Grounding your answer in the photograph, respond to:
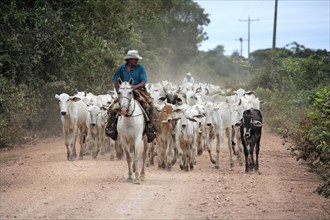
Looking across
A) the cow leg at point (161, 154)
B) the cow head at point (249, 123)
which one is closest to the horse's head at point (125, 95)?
the cow leg at point (161, 154)

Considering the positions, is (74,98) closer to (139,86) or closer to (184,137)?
(184,137)

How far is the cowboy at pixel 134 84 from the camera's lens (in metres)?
14.1

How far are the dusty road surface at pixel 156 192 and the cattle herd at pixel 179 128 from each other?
0.43 metres

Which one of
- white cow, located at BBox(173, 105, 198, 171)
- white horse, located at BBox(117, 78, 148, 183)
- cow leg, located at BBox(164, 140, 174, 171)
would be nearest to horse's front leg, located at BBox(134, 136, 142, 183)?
white horse, located at BBox(117, 78, 148, 183)

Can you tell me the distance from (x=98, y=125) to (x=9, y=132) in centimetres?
465

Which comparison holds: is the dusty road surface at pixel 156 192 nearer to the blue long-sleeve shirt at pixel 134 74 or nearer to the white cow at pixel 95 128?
the white cow at pixel 95 128

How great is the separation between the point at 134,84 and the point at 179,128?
285cm

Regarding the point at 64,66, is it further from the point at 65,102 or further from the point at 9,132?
the point at 65,102

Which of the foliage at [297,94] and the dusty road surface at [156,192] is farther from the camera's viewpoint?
the foliage at [297,94]

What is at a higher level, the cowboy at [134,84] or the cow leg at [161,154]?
the cowboy at [134,84]

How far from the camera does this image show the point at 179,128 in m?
16.7

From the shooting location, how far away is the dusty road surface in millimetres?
10338

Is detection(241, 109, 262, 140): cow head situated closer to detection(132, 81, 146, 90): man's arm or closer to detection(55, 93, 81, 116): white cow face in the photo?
detection(132, 81, 146, 90): man's arm

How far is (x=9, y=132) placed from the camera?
2289 centimetres
